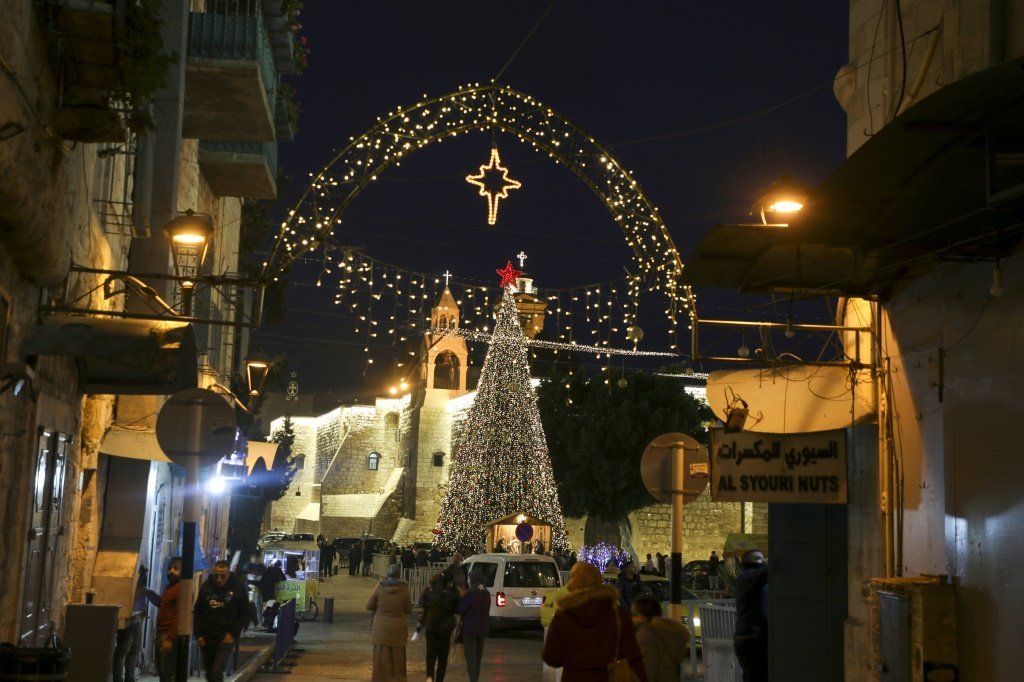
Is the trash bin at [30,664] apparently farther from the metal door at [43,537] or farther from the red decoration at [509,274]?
the red decoration at [509,274]

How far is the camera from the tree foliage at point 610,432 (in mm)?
53688

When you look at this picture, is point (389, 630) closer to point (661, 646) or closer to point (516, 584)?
point (661, 646)

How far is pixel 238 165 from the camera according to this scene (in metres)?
20.5

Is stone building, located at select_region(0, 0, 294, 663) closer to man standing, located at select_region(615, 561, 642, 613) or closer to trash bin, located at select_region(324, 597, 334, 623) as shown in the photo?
trash bin, located at select_region(324, 597, 334, 623)

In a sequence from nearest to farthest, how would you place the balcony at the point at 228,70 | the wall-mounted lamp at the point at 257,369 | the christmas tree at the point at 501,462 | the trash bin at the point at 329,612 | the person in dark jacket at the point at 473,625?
the person in dark jacket at the point at 473,625 < the balcony at the point at 228,70 < the wall-mounted lamp at the point at 257,369 < the trash bin at the point at 329,612 < the christmas tree at the point at 501,462

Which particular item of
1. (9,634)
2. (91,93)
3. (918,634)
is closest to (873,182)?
(918,634)

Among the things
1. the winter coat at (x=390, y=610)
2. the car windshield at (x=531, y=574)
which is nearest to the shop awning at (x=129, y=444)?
the winter coat at (x=390, y=610)

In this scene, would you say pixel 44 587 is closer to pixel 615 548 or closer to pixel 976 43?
pixel 976 43

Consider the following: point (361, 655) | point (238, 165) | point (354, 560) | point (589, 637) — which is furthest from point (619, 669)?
point (354, 560)

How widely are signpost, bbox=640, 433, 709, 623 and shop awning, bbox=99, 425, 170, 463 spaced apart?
647 centimetres

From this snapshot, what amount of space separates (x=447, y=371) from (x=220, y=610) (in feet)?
186

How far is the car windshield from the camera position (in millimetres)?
24547

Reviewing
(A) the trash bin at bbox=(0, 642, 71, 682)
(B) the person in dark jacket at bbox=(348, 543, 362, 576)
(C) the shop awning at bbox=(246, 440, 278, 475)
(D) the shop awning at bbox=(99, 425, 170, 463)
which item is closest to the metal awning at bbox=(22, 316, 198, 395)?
(D) the shop awning at bbox=(99, 425, 170, 463)

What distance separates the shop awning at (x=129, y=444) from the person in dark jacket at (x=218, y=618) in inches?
90.2
